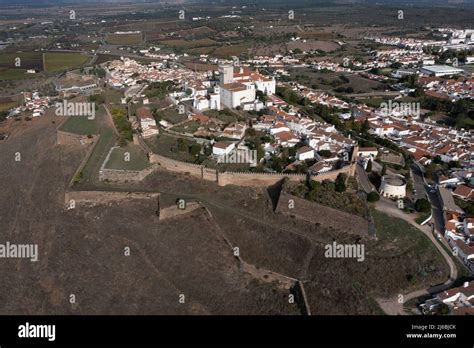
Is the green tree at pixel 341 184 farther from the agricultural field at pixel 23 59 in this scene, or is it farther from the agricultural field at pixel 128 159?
the agricultural field at pixel 23 59

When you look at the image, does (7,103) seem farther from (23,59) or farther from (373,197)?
(373,197)

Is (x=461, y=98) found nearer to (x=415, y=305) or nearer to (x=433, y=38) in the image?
(x=415, y=305)

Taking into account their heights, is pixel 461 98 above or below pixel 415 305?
above

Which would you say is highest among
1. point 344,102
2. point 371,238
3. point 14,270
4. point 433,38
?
point 433,38

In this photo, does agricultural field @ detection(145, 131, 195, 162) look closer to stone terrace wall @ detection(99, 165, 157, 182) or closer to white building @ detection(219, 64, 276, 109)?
stone terrace wall @ detection(99, 165, 157, 182)

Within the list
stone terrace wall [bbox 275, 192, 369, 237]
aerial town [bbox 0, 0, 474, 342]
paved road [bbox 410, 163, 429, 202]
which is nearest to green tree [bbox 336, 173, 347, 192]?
aerial town [bbox 0, 0, 474, 342]

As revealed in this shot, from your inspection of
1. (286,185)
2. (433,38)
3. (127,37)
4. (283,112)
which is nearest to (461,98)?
(283,112)
